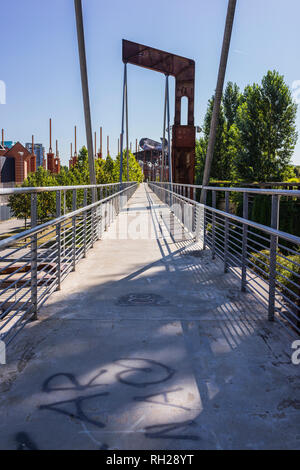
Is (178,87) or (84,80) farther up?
(178,87)

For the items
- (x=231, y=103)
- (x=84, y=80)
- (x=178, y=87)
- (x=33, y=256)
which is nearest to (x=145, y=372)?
(x=33, y=256)

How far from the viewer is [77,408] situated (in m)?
2.53

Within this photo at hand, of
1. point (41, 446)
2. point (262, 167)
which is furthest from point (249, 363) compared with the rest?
point (262, 167)

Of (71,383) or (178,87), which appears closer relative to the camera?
(71,383)

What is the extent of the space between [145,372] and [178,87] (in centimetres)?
2382

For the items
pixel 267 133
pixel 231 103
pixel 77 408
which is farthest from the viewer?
pixel 231 103

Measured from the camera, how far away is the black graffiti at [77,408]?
240cm

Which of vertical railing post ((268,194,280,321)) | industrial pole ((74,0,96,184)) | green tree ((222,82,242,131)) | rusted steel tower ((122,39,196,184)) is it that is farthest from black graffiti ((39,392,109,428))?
green tree ((222,82,242,131))

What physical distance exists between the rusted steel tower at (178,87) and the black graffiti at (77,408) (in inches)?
842

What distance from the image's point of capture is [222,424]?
2381mm

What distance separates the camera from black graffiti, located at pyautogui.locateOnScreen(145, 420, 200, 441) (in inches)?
88.4

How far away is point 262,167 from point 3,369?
3143cm

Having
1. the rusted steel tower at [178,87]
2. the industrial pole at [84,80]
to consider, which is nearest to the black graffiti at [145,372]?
the industrial pole at [84,80]

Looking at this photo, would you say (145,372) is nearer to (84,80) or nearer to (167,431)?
(167,431)
